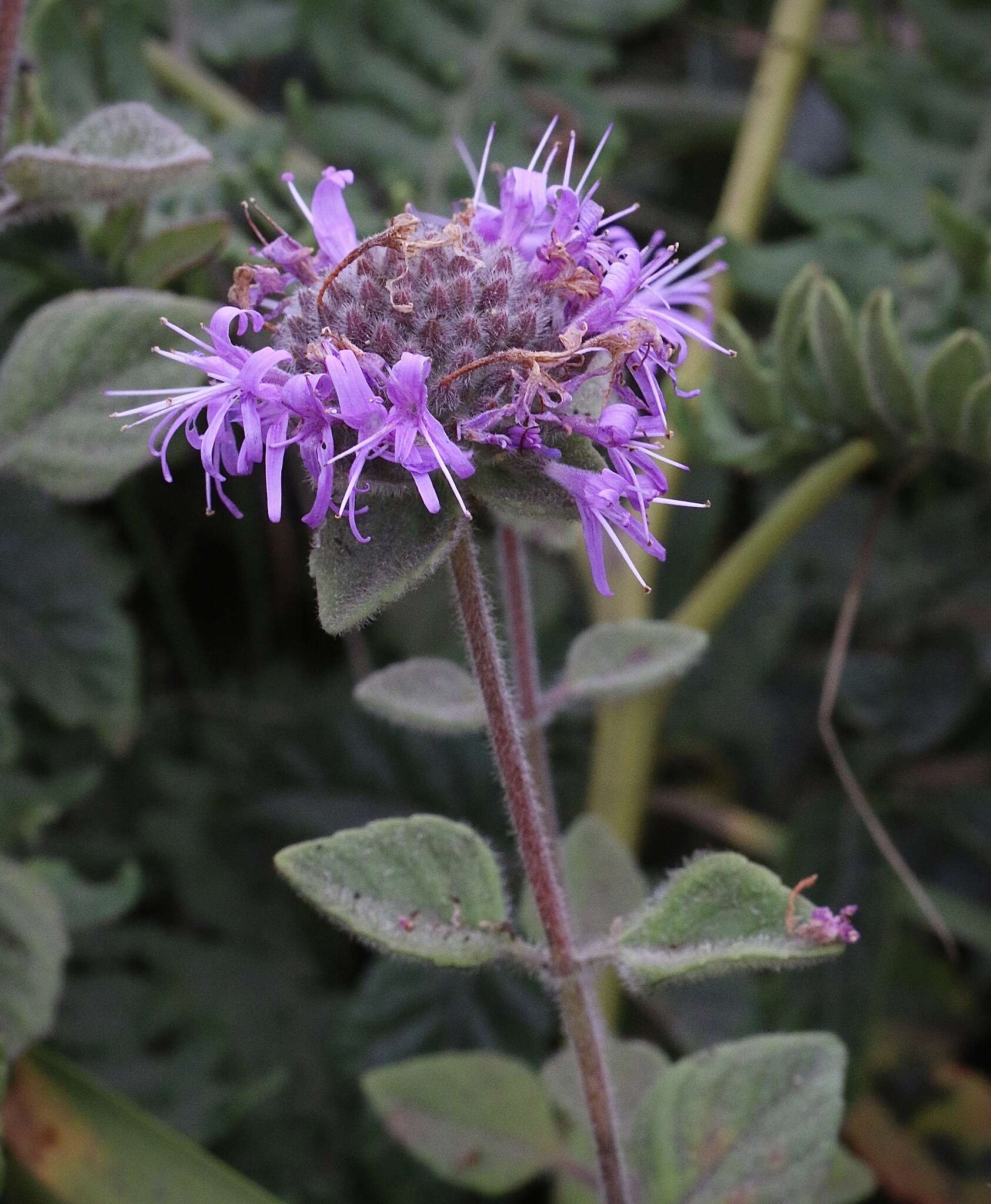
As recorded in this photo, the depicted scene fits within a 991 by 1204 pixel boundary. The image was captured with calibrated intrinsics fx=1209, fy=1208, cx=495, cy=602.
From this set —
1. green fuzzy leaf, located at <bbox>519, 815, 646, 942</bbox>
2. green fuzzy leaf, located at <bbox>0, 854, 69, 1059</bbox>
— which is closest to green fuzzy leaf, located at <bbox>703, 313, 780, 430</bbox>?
green fuzzy leaf, located at <bbox>519, 815, 646, 942</bbox>

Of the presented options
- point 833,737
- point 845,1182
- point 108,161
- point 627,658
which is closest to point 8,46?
point 108,161

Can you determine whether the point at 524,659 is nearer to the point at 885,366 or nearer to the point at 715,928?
the point at 715,928

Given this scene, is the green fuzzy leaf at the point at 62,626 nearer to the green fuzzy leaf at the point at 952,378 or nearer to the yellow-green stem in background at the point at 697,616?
the yellow-green stem in background at the point at 697,616

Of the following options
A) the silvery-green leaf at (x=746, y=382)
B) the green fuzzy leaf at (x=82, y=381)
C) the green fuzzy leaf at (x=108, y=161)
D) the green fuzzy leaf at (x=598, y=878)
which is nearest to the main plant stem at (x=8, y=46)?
the green fuzzy leaf at (x=108, y=161)

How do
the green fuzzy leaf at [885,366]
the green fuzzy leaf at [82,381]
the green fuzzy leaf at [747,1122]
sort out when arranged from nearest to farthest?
the green fuzzy leaf at [747,1122] → the green fuzzy leaf at [82,381] → the green fuzzy leaf at [885,366]

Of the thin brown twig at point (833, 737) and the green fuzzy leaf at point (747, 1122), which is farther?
the thin brown twig at point (833, 737)

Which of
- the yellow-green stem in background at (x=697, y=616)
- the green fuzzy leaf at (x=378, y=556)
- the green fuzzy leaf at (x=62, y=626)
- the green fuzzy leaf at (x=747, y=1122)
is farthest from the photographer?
the yellow-green stem in background at (x=697, y=616)

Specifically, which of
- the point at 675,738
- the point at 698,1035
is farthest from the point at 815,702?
the point at 698,1035
